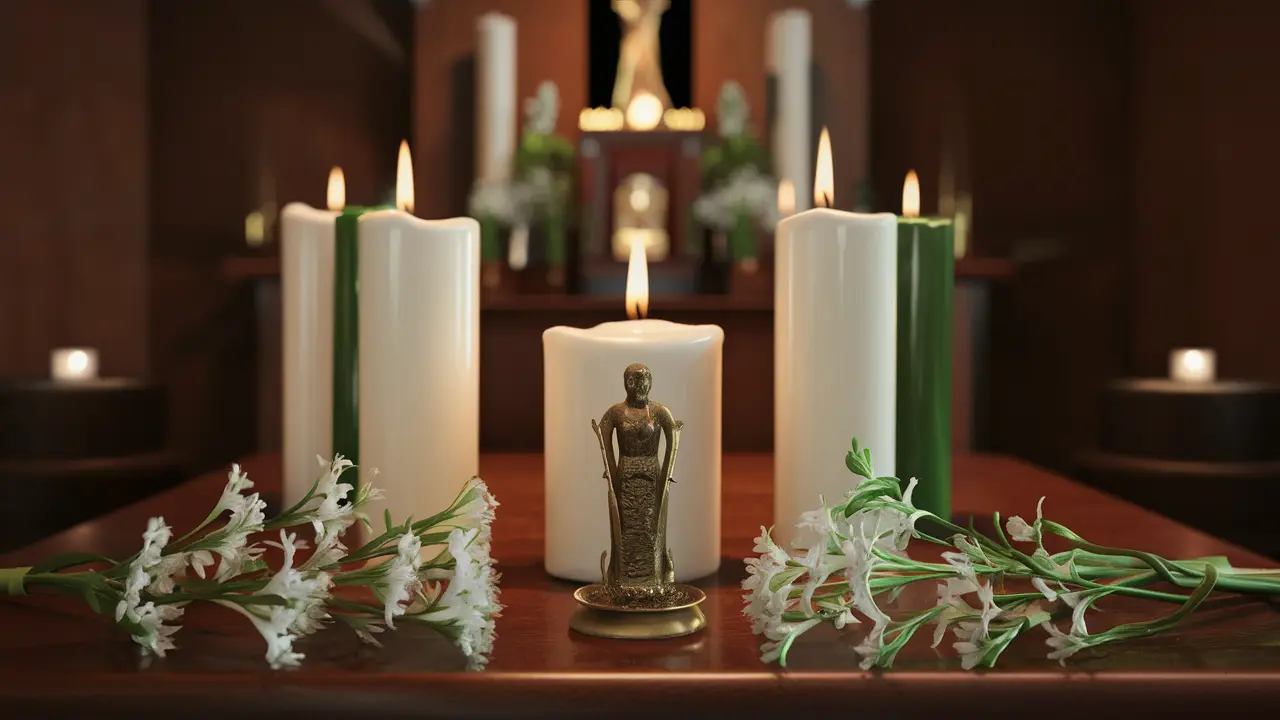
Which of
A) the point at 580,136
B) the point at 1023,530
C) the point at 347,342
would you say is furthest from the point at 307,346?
the point at 580,136

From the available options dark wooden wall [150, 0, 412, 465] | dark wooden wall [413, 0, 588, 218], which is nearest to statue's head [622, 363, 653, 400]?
dark wooden wall [413, 0, 588, 218]

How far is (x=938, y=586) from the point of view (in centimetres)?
38

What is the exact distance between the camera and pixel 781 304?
1.81 feet

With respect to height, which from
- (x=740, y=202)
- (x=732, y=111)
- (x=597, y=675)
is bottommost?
(x=597, y=675)

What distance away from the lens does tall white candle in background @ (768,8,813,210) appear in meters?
2.55

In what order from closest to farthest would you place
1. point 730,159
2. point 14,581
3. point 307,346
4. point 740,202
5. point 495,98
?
point 14,581, point 307,346, point 740,202, point 730,159, point 495,98

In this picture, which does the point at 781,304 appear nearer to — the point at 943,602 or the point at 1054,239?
the point at 943,602

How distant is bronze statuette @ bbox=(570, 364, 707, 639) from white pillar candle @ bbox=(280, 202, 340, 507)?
29 cm

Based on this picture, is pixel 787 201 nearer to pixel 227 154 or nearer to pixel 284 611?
pixel 284 611

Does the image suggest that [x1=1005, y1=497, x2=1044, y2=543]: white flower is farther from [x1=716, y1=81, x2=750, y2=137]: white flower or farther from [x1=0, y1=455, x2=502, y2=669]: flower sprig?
[x1=716, y1=81, x2=750, y2=137]: white flower

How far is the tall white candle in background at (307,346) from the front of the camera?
2.11 feet

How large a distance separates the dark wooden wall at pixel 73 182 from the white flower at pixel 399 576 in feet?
8.00

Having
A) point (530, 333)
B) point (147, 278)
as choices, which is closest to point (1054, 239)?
point (530, 333)

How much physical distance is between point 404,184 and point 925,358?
322 millimetres
